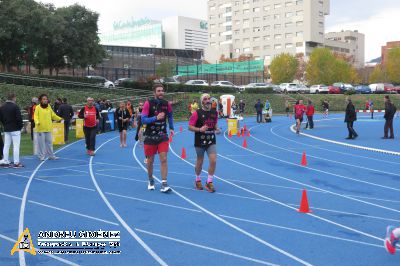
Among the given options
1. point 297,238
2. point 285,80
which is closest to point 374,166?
point 297,238

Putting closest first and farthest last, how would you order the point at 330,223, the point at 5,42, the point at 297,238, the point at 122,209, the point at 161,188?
the point at 297,238
the point at 330,223
the point at 122,209
the point at 161,188
the point at 5,42

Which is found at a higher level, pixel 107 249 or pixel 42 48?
pixel 42 48

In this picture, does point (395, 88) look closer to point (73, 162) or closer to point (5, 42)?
point (5, 42)

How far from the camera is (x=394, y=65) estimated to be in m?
74.4

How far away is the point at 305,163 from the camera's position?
1166 cm

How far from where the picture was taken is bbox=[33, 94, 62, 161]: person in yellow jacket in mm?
11914

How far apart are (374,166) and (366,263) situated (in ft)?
24.4

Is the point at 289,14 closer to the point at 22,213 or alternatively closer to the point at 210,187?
the point at 210,187

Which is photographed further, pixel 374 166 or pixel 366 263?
pixel 374 166

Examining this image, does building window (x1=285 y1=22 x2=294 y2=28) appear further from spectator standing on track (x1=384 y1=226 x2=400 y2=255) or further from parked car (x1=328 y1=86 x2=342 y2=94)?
spectator standing on track (x1=384 y1=226 x2=400 y2=255)

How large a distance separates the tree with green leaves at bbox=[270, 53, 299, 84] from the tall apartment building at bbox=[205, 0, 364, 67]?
1047 inches

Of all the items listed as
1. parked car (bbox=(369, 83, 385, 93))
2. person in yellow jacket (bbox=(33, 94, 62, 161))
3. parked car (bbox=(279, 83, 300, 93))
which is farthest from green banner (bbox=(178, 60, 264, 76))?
person in yellow jacket (bbox=(33, 94, 62, 161))

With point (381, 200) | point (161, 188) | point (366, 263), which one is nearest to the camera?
point (366, 263)

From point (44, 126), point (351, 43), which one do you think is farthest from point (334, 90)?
point (351, 43)
